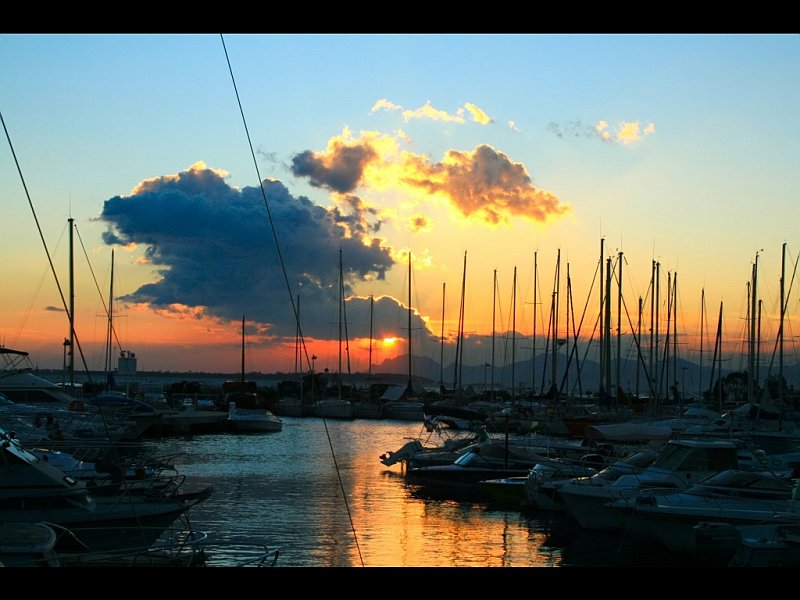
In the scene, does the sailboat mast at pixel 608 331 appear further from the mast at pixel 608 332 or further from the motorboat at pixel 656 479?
the motorboat at pixel 656 479

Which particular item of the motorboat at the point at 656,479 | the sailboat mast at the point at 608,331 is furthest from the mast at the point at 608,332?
the motorboat at the point at 656,479

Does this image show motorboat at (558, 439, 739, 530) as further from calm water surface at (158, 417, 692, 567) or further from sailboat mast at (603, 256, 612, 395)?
sailboat mast at (603, 256, 612, 395)

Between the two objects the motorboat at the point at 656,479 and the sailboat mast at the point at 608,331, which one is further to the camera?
the sailboat mast at the point at 608,331

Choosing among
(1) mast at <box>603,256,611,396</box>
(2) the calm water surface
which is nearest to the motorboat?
(2) the calm water surface

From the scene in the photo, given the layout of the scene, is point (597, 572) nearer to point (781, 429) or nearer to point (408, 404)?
point (781, 429)

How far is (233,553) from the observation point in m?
19.0

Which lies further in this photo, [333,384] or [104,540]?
[333,384]

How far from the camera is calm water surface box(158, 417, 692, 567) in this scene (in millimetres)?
20766

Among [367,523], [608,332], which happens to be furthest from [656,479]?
→ [608,332]

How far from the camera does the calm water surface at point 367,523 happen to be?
20.8 metres

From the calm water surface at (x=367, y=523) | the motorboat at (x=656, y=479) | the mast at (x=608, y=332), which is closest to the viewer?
the calm water surface at (x=367, y=523)

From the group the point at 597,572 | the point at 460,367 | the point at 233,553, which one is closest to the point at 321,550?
the point at 233,553

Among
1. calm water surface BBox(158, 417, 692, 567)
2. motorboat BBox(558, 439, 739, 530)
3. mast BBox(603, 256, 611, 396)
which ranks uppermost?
mast BBox(603, 256, 611, 396)
